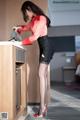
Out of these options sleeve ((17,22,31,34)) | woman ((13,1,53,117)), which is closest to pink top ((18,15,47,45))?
woman ((13,1,53,117))

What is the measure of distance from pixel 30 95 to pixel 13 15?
108 centimetres

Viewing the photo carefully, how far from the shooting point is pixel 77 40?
11.3 meters

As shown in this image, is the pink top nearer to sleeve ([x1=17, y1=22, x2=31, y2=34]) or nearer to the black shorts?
the black shorts

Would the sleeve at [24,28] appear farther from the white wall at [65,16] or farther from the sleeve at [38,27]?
the white wall at [65,16]

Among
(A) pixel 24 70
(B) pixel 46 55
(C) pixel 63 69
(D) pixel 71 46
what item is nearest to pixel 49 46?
(B) pixel 46 55

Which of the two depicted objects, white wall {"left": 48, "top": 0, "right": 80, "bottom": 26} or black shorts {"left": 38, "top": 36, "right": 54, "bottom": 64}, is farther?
white wall {"left": 48, "top": 0, "right": 80, "bottom": 26}

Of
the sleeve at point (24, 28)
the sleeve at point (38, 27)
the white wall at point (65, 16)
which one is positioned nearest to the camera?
the sleeve at point (38, 27)

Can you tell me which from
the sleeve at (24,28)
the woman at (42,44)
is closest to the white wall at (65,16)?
the sleeve at (24,28)

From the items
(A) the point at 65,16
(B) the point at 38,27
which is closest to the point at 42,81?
(B) the point at 38,27

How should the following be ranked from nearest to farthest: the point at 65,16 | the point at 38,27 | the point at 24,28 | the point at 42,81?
the point at 38,27, the point at 42,81, the point at 24,28, the point at 65,16

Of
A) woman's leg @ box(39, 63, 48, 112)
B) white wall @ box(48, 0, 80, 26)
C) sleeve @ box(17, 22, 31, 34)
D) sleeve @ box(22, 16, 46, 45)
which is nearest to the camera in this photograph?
sleeve @ box(22, 16, 46, 45)

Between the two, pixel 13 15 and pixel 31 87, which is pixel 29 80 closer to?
pixel 31 87

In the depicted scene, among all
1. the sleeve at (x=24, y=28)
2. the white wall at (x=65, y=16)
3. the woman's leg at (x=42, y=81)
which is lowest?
the woman's leg at (x=42, y=81)

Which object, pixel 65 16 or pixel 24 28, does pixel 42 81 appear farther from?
pixel 65 16
